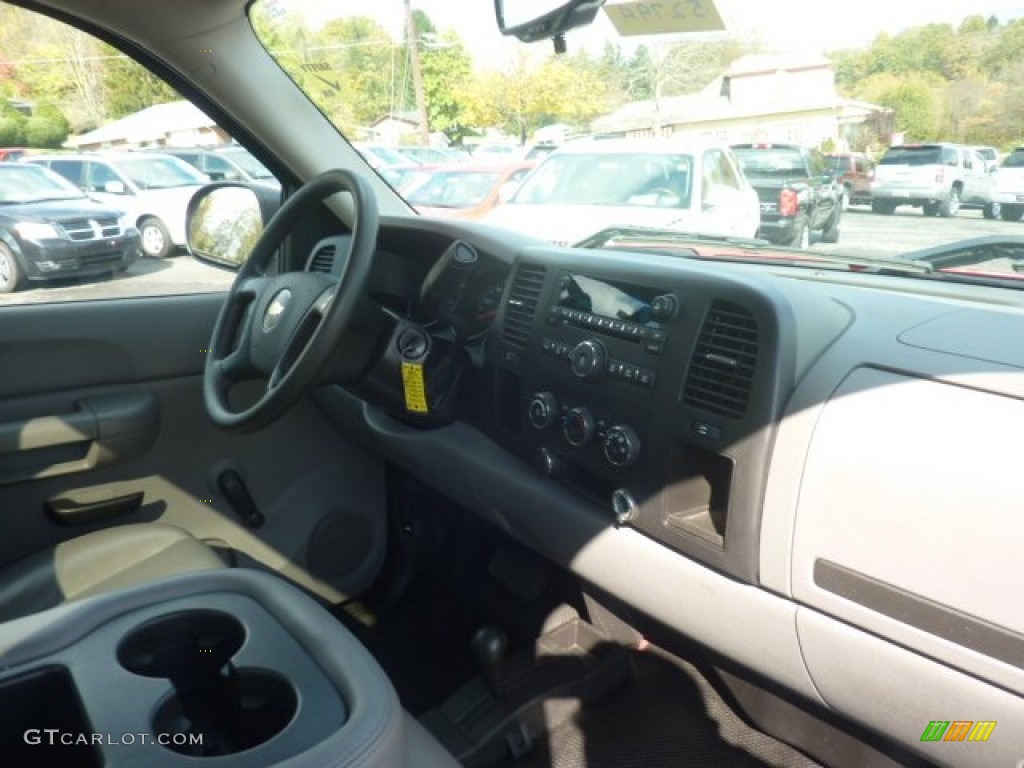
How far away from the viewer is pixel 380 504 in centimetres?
304

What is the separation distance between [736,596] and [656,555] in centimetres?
20

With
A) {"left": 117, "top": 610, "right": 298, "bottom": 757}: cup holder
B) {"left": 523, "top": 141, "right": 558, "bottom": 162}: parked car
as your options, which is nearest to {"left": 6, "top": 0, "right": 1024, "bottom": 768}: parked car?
{"left": 117, "top": 610, "right": 298, "bottom": 757}: cup holder

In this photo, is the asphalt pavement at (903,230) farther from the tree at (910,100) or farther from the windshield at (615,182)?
the windshield at (615,182)

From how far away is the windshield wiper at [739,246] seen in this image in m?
2.00

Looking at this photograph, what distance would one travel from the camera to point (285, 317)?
2.15 metres

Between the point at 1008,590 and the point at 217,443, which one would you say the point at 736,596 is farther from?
the point at 217,443

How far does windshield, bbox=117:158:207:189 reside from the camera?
2684mm

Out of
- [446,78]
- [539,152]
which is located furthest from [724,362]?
[539,152]

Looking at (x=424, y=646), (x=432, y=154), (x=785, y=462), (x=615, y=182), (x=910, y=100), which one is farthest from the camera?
(x=615, y=182)

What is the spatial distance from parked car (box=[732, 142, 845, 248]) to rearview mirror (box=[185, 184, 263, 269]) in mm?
1591

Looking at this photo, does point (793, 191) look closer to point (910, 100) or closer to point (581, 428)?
point (910, 100)

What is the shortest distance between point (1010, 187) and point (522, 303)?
3.55 ft

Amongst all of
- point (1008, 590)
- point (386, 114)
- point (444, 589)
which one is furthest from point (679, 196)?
point (1008, 590)

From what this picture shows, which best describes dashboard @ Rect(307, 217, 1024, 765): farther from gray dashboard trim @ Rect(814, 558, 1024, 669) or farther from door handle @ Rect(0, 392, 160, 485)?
door handle @ Rect(0, 392, 160, 485)
